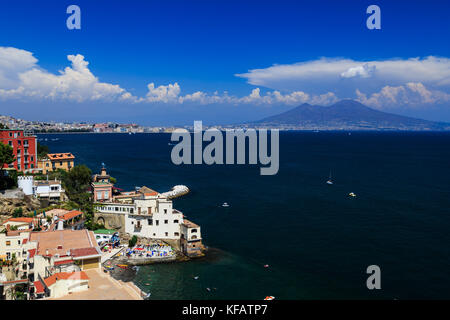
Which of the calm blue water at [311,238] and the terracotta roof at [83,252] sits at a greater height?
the terracotta roof at [83,252]

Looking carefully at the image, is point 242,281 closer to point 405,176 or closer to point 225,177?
point 225,177

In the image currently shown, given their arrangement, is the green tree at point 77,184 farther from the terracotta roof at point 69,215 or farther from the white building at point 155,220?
the terracotta roof at point 69,215

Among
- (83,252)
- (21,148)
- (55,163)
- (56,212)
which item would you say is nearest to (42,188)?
(56,212)

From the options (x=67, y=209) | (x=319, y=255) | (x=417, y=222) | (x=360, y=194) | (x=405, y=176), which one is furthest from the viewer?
(x=405, y=176)

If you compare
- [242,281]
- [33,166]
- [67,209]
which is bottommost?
[242,281]

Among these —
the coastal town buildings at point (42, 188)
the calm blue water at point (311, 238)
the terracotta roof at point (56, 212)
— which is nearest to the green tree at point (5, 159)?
the coastal town buildings at point (42, 188)

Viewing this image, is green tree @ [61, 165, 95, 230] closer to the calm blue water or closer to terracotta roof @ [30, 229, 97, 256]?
the calm blue water

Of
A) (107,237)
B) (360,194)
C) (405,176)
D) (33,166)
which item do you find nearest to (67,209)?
(107,237)
